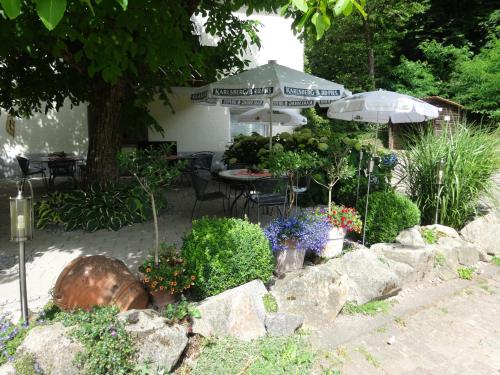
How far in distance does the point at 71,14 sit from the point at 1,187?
669 centimetres

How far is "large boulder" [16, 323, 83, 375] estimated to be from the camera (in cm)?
225

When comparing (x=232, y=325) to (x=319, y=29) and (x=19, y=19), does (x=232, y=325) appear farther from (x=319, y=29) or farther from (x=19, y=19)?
(x=19, y=19)

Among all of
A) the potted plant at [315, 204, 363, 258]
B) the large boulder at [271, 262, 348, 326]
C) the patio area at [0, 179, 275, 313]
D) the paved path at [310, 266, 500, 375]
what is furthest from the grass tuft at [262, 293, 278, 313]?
the patio area at [0, 179, 275, 313]

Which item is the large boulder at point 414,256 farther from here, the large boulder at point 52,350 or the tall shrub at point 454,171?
the large boulder at point 52,350

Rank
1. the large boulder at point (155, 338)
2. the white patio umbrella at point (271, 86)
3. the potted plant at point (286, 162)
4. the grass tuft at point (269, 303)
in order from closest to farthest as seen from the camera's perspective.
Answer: the large boulder at point (155, 338) < the grass tuft at point (269, 303) < the potted plant at point (286, 162) < the white patio umbrella at point (271, 86)

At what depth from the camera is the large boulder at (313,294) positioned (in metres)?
3.41

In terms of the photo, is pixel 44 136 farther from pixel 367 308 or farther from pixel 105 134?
pixel 367 308

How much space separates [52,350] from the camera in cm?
228

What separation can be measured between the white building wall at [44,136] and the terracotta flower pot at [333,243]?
28.9ft

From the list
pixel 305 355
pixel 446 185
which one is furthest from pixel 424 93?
pixel 305 355

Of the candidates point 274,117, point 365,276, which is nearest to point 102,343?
point 365,276

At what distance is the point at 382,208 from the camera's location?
4953mm

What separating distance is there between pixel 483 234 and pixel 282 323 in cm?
395

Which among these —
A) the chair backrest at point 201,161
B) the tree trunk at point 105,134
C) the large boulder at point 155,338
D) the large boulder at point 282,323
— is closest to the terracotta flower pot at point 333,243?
the large boulder at point 282,323
